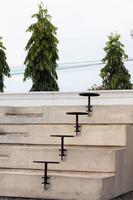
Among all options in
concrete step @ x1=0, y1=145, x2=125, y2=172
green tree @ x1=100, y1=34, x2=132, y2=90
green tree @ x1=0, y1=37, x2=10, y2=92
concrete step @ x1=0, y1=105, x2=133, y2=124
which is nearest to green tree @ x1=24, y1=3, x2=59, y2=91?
green tree @ x1=0, y1=37, x2=10, y2=92

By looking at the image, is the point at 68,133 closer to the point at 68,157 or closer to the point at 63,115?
the point at 63,115

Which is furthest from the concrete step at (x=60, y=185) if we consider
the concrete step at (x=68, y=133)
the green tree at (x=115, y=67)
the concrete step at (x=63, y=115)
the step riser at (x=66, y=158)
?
the green tree at (x=115, y=67)

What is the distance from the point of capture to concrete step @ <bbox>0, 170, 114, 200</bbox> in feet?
28.5

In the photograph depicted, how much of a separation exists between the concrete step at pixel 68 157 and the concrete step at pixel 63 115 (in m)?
0.47

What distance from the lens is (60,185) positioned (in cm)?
889

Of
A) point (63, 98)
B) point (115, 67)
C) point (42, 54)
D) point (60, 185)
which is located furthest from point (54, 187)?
point (115, 67)

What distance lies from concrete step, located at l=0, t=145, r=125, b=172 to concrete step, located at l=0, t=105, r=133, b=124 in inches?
18.3

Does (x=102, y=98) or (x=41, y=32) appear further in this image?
(x=41, y=32)

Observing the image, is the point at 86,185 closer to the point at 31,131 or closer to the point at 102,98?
the point at 31,131

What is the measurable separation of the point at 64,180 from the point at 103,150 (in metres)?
0.83

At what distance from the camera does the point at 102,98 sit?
13.5 meters

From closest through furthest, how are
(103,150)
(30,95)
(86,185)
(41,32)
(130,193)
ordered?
(86,185) → (103,150) → (130,193) → (30,95) → (41,32)

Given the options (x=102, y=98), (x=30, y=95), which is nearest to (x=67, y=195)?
(x=102, y=98)

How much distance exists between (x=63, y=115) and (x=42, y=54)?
11738mm
